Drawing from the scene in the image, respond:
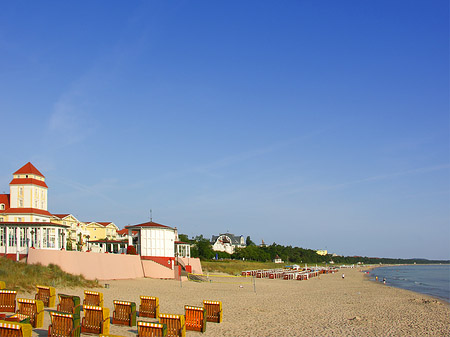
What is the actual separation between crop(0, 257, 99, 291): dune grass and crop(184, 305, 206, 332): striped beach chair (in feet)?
32.4

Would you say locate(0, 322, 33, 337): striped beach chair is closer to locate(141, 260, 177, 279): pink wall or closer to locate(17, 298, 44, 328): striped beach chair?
locate(17, 298, 44, 328): striped beach chair

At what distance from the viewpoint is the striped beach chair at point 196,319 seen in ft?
46.3

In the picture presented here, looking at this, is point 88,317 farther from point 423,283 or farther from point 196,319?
point 423,283

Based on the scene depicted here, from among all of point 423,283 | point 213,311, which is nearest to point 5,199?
point 213,311

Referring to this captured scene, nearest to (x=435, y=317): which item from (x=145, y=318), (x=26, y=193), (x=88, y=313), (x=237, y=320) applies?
(x=237, y=320)

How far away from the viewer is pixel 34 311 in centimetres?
1290

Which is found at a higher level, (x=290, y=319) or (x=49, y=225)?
(x=49, y=225)

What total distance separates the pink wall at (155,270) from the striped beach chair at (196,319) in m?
23.2

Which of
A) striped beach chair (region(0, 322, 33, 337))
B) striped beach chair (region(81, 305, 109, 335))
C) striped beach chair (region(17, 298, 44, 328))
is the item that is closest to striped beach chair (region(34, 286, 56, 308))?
striped beach chair (region(17, 298, 44, 328))

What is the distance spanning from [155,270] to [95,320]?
24.6m

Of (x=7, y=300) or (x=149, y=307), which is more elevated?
(x=7, y=300)

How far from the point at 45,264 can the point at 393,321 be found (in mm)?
20906

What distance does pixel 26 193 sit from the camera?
3812cm

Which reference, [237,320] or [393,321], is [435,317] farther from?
[237,320]
